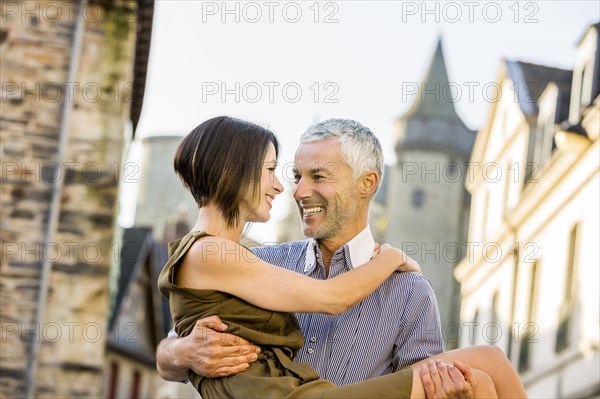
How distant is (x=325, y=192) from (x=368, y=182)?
8.8 inches

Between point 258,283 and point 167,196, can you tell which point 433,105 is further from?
point 258,283

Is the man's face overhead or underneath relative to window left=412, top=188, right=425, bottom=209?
overhead

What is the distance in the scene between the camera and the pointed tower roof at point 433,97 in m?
51.0

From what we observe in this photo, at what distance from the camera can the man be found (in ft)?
15.4

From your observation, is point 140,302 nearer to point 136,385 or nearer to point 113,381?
point 136,385

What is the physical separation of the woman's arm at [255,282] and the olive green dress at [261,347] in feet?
0.13

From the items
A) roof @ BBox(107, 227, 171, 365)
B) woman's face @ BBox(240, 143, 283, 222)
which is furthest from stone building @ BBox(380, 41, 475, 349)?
woman's face @ BBox(240, 143, 283, 222)

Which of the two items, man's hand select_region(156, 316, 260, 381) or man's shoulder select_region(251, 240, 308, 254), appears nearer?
man's hand select_region(156, 316, 260, 381)

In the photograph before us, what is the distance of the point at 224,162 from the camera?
4797 mm

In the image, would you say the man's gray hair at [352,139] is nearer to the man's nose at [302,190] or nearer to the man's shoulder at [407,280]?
the man's nose at [302,190]

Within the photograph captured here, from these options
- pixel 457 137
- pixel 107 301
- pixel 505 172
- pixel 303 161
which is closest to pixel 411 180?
pixel 457 137

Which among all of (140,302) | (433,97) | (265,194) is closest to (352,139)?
(265,194)

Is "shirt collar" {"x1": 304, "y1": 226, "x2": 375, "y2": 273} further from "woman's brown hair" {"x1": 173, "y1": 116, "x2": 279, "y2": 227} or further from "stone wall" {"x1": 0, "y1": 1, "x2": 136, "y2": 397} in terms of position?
"stone wall" {"x1": 0, "y1": 1, "x2": 136, "y2": 397}

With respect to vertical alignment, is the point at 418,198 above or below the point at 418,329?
below
